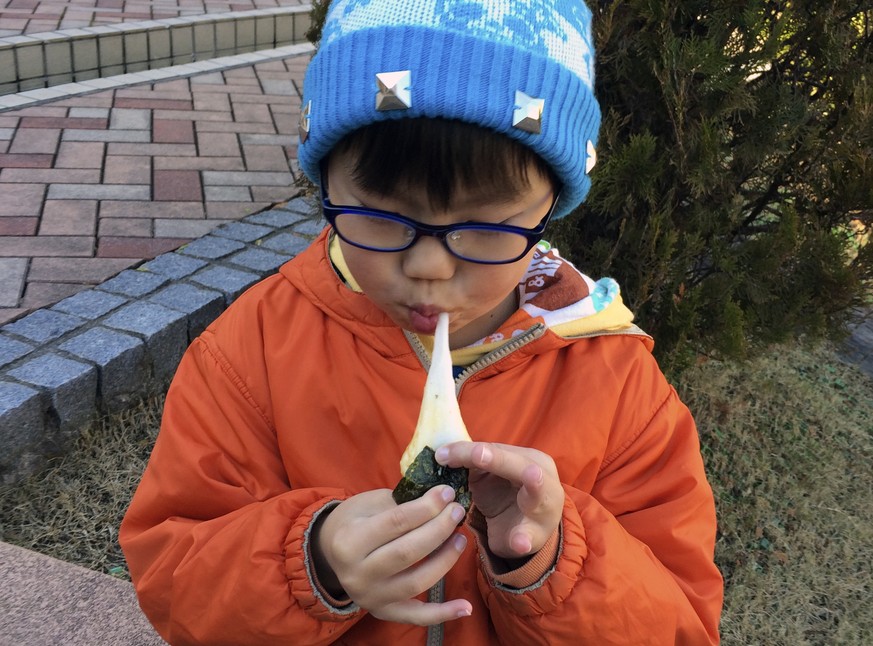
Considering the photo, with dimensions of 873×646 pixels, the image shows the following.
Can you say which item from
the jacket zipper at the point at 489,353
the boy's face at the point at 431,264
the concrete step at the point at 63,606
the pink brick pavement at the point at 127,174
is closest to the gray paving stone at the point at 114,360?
the pink brick pavement at the point at 127,174

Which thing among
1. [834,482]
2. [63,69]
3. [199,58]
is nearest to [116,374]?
[834,482]

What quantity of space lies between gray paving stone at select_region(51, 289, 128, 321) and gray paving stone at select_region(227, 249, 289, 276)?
0.53 meters

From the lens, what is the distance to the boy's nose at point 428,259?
1.22 metres

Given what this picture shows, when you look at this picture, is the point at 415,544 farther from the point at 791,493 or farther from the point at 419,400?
the point at 791,493

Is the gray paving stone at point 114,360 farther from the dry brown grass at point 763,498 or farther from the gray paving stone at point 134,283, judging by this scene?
the gray paving stone at point 134,283

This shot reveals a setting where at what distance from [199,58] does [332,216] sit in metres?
5.61

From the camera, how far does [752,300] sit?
2.55m

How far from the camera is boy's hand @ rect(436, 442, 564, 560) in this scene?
1.12 m

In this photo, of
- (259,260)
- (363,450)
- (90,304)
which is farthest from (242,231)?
(363,450)

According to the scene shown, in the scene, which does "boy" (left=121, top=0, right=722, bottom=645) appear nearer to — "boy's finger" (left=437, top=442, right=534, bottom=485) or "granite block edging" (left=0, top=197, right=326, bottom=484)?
"boy's finger" (left=437, top=442, right=534, bottom=485)

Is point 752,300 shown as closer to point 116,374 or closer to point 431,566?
point 431,566

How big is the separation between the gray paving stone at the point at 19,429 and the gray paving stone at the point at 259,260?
42.5 inches

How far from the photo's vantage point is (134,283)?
10.2 ft

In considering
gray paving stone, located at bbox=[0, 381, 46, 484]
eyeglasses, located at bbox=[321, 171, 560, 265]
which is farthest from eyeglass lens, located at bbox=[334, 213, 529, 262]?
gray paving stone, located at bbox=[0, 381, 46, 484]
